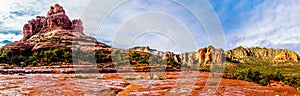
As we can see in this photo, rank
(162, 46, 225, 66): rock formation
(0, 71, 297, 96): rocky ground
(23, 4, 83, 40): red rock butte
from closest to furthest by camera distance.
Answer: (0, 71, 297, 96): rocky ground
(162, 46, 225, 66): rock formation
(23, 4, 83, 40): red rock butte

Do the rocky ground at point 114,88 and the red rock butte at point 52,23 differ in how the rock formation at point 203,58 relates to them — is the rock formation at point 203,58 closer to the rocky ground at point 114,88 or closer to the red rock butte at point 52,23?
the rocky ground at point 114,88

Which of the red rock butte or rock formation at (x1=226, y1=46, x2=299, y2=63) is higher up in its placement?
the red rock butte

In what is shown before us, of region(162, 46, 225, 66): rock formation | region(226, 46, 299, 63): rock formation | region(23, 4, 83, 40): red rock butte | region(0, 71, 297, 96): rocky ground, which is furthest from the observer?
region(226, 46, 299, 63): rock formation

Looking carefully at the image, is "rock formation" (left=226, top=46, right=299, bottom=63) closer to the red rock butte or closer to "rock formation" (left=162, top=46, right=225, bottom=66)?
"rock formation" (left=162, top=46, right=225, bottom=66)

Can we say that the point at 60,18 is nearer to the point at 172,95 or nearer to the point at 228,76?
the point at 228,76

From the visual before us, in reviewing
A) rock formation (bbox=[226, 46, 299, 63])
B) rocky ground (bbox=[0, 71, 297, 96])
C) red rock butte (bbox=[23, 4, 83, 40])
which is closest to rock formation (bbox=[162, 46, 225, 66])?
rocky ground (bbox=[0, 71, 297, 96])

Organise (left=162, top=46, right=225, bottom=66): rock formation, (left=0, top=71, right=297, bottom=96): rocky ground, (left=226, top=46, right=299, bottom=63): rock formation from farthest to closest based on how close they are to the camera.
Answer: (left=226, top=46, right=299, bottom=63): rock formation < (left=162, top=46, right=225, bottom=66): rock formation < (left=0, top=71, right=297, bottom=96): rocky ground

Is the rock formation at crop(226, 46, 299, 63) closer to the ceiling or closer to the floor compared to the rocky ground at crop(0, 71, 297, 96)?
closer to the ceiling

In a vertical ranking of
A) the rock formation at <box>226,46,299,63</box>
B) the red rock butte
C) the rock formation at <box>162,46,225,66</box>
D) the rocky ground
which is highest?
the red rock butte

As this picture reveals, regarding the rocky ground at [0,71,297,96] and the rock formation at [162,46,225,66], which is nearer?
the rocky ground at [0,71,297,96]

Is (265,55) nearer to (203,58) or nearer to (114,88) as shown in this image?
(203,58)

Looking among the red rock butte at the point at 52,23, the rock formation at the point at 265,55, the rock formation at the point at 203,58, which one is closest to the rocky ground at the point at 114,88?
the rock formation at the point at 203,58

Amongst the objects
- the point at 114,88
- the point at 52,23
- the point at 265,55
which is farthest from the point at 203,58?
the point at 265,55

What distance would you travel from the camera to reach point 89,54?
43062mm
